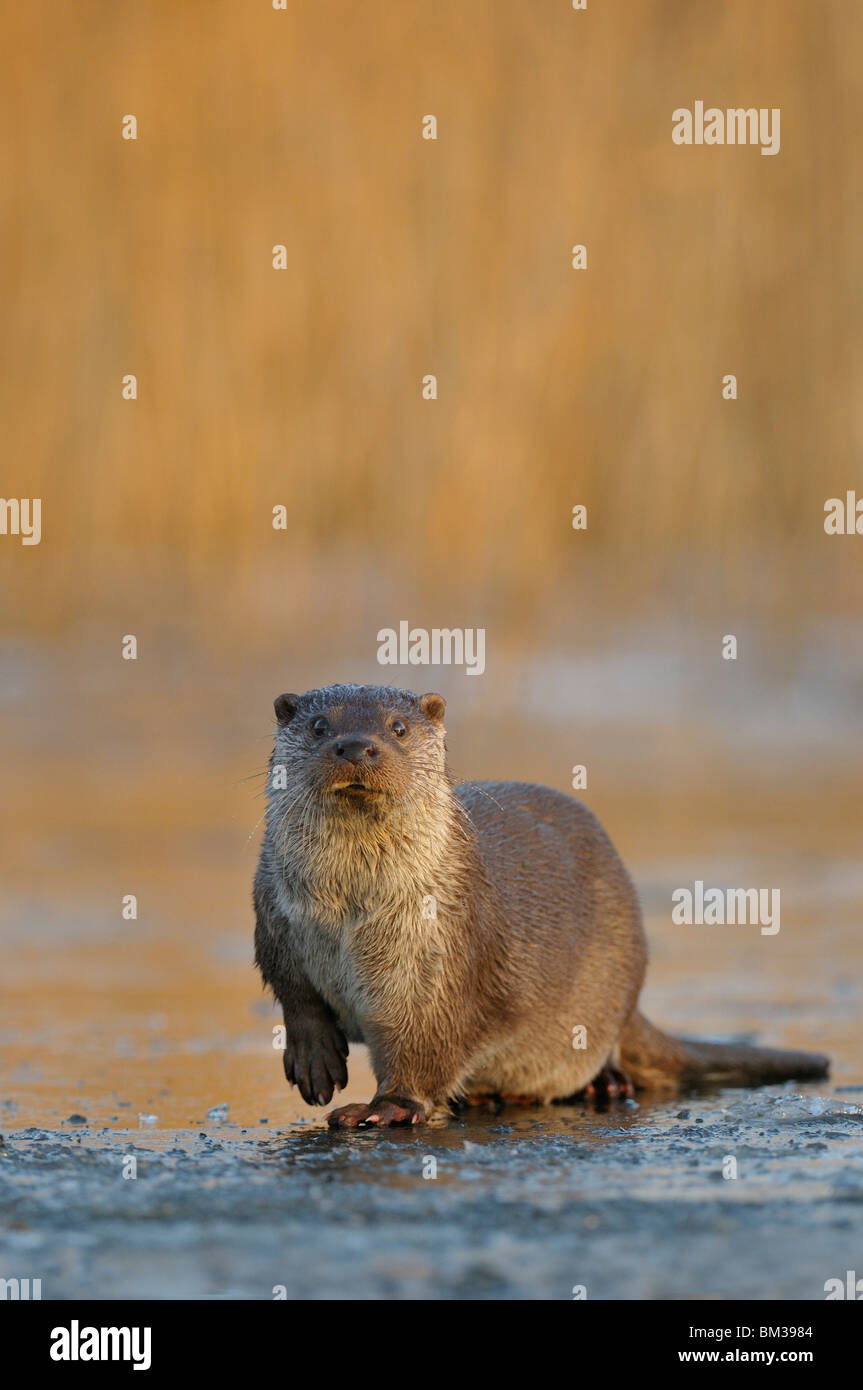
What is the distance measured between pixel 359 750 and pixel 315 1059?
64 centimetres

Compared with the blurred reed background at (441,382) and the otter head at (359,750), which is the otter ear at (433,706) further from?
the blurred reed background at (441,382)

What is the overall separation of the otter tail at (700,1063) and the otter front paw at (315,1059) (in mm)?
897

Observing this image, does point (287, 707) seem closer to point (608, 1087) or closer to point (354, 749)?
point (354, 749)

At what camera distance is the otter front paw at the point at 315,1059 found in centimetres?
412

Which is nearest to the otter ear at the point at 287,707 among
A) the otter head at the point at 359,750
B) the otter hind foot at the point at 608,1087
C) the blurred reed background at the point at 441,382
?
the otter head at the point at 359,750

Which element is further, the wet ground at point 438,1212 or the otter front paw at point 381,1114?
the otter front paw at point 381,1114

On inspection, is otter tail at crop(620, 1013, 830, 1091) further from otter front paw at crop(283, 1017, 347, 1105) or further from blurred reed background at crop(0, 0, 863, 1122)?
blurred reed background at crop(0, 0, 863, 1122)

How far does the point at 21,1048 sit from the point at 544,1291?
8.82ft

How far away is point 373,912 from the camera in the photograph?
4.08m

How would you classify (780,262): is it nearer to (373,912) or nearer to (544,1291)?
(373,912)

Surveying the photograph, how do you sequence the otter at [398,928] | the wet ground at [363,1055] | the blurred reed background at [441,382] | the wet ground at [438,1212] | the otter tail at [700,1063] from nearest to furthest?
the wet ground at [438,1212]
the wet ground at [363,1055]
the otter at [398,928]
the otter tail at [700,1063]
the blurred reed background at [441,382]

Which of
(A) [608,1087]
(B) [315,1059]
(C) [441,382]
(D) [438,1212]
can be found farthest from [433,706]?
(C) [441,382]

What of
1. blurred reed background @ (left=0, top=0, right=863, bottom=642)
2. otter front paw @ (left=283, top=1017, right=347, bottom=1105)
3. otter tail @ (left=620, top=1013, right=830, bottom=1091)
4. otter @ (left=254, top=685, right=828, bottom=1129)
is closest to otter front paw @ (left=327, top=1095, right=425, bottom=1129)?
otter @ (left=254, top=685, right=828, bottom=1129)
